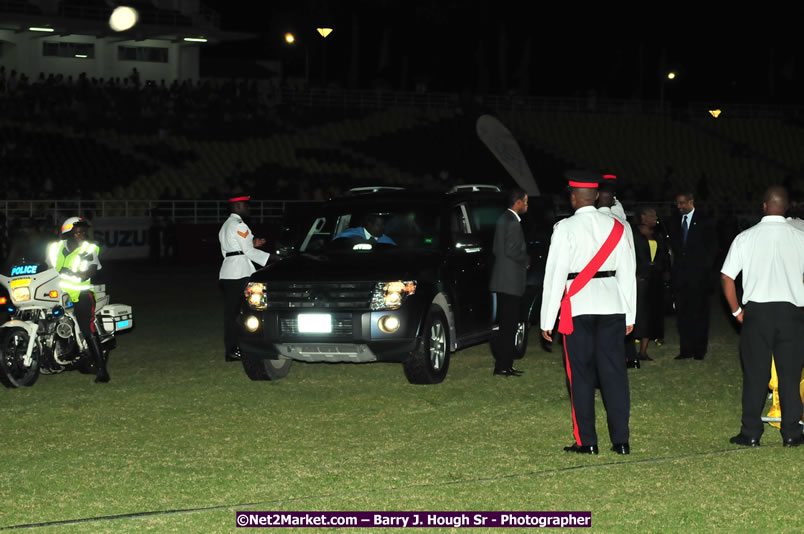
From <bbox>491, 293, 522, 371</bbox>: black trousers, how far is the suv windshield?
93 cm

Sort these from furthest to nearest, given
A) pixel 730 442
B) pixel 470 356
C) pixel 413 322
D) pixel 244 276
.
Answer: pixel 470 356 → pixel 244 276 → pixel 413 322 → pixel 730 442

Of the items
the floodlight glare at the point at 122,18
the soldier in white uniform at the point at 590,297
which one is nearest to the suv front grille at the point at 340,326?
the soldier in white uniform at the point at 590,297

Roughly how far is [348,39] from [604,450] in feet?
247

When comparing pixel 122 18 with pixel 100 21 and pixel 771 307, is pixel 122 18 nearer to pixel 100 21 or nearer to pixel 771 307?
pixel 100 21

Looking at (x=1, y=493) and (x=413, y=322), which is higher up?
(x=413, y=322)

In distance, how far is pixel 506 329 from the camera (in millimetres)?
12031

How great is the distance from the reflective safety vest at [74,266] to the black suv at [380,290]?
153cm

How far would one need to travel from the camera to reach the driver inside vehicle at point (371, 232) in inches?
476

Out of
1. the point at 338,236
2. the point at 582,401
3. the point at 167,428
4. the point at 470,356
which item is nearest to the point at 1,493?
the point at 167,428

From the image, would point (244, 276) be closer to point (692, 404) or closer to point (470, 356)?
point (470, 356)

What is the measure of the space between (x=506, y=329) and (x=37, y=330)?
4.56 m

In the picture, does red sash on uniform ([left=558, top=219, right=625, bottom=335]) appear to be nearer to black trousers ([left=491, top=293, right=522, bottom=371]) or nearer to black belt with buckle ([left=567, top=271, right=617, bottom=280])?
black belt with buckle ([left=567, top=271, right=617, bottom=280])

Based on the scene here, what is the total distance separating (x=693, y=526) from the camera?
6.38 metres

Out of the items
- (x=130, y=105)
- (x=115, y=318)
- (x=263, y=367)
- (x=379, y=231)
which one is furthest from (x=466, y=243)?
(x=130, y=105)
